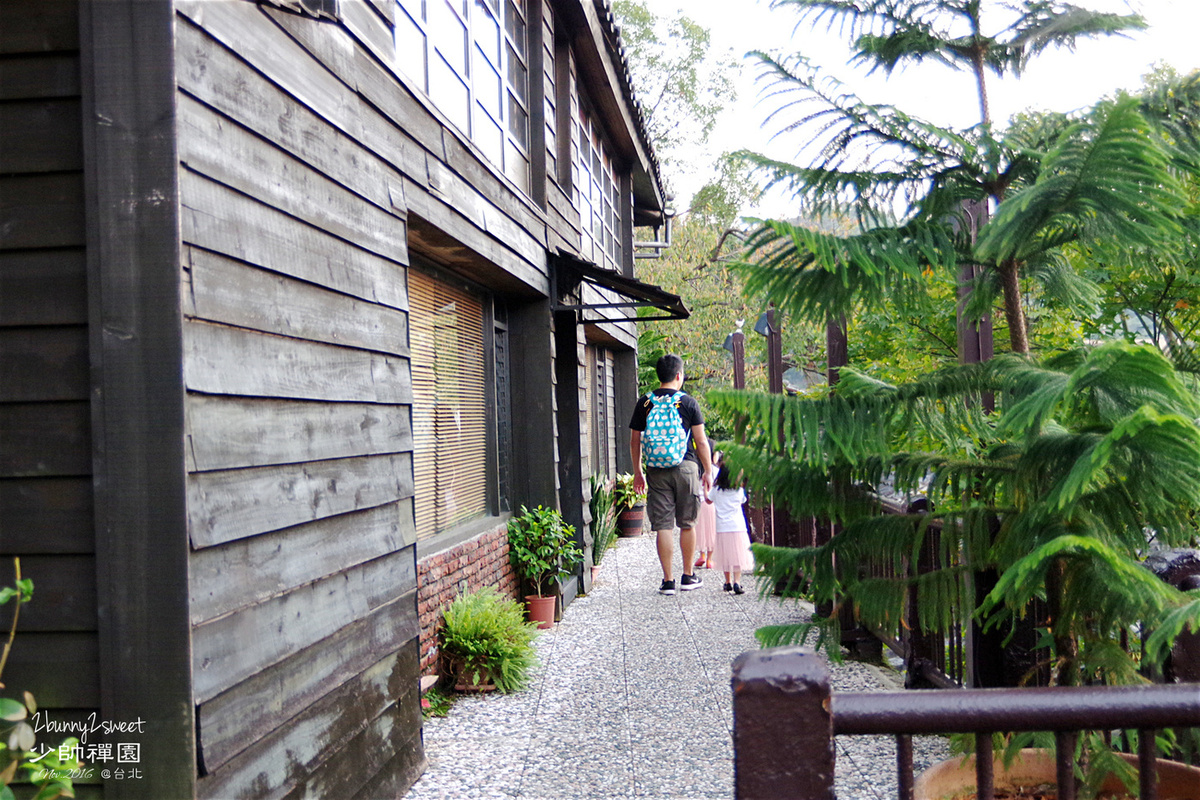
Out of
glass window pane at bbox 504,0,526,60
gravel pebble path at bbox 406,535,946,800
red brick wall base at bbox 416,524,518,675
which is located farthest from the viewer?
glass window pane at bbox 504,0,526,60

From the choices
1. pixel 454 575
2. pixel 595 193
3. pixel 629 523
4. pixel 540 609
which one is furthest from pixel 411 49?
pixel 629 523

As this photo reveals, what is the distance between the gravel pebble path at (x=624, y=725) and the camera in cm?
356

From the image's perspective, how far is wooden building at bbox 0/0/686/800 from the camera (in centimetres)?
205

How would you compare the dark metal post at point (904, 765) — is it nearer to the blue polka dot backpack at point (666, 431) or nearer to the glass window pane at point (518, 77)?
the blue polka dot backpack at point (666, 431)

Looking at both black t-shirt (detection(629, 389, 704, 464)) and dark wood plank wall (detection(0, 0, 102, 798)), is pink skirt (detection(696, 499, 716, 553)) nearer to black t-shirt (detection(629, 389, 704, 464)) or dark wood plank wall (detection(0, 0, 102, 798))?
black t-shirt (detection(629, 389, 704, 464))

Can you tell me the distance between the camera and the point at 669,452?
711cm

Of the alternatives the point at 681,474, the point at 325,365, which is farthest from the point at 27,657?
the point at 681,474

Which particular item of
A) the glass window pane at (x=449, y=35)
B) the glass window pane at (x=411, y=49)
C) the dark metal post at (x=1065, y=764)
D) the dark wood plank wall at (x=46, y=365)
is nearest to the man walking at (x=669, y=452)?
the glass window pane at (x=449, y=35)

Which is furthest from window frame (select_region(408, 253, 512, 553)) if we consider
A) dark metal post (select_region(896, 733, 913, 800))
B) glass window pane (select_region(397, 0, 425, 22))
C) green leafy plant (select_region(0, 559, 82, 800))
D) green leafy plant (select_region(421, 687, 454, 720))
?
dark metal post (select_region(896, 733, 913, 800))

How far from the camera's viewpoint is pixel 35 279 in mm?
2076

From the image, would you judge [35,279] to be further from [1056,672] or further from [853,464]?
[1056,672]

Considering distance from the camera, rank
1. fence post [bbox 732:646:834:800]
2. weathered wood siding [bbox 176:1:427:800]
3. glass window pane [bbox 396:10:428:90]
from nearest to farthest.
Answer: fence post [bbox 732:646:834:800]
weathered wood siding [bbox 176:1:427:800]
glass window pane [bbox 396:10:428:90]

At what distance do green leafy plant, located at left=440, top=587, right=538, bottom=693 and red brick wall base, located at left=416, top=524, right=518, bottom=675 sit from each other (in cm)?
10

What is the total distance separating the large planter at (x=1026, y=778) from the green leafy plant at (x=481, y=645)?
9.20ft
